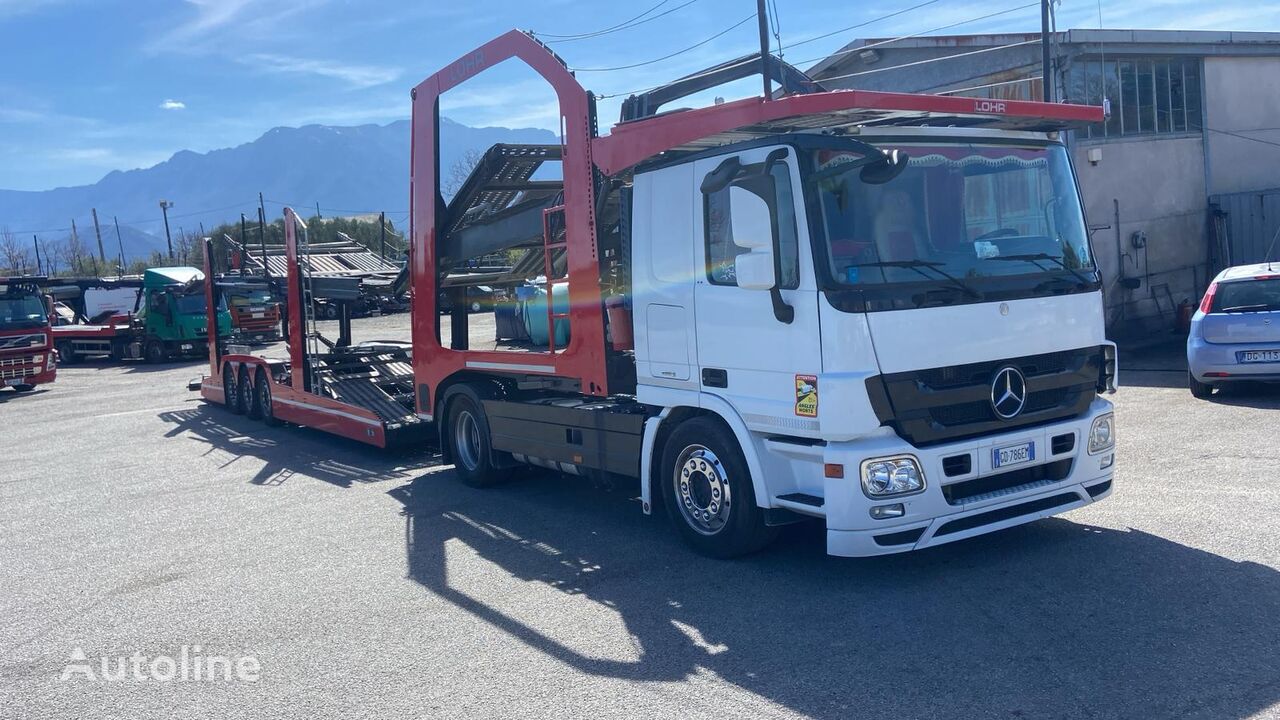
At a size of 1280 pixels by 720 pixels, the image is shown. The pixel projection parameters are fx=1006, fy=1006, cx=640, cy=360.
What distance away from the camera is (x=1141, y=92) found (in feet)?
66.5

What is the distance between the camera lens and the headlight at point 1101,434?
19.9ft

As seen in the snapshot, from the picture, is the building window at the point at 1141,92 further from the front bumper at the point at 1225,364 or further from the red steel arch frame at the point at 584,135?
the red steel arch frame at the point at 584,135

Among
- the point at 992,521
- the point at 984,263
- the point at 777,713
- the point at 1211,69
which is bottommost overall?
the point at 777,713

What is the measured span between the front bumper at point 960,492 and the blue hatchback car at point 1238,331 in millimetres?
6032

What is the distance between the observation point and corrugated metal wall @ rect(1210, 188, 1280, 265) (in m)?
21.0

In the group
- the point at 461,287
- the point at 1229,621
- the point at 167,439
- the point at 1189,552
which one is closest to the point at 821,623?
the point at 1229,621

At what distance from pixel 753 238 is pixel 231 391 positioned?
41.0 feet

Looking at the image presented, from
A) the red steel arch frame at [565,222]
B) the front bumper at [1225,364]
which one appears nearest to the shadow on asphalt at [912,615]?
the red steel arch frame at [565,222]

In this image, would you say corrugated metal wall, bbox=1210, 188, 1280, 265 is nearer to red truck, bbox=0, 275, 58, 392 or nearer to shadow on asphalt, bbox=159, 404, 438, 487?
shadow on asphalt, bbox=159, 404, 438, 487

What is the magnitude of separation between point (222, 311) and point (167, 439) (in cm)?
807

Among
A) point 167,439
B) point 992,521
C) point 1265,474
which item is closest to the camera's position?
point 992,521

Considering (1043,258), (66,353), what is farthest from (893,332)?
(66,353)

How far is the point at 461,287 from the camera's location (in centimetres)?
970

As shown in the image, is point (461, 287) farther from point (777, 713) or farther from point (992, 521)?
point (777, 713)
